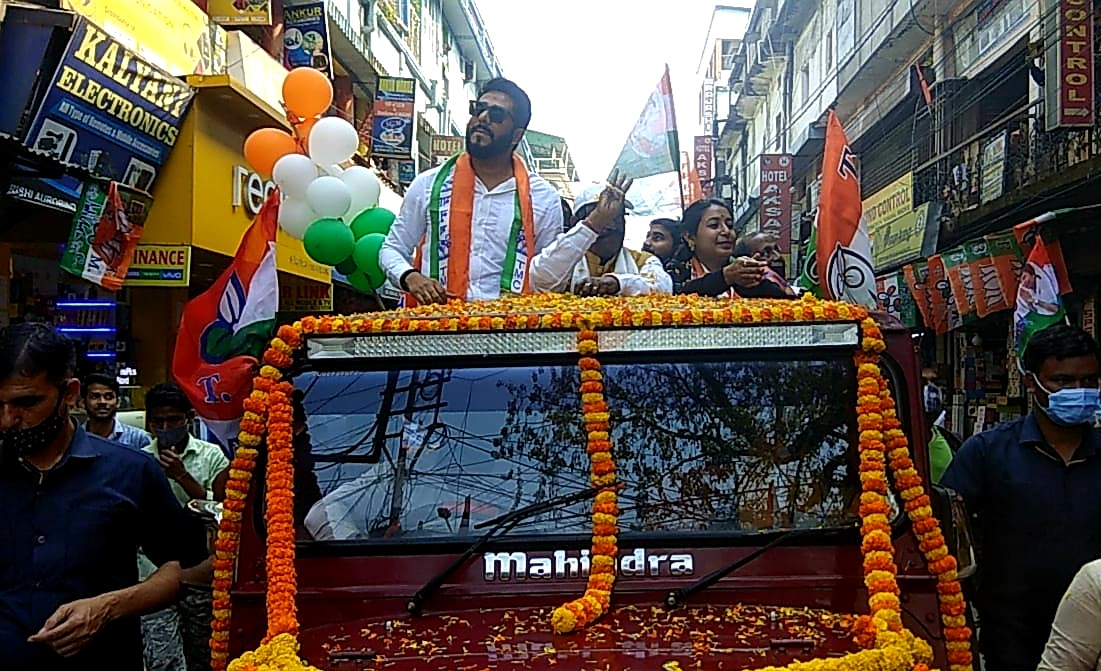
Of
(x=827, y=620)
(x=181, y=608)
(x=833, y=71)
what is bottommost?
(x=181, y=608)

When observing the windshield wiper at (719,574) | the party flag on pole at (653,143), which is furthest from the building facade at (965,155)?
the windshield wiper at (719,574)

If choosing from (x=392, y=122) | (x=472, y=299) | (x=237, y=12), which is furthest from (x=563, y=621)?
(x=392, y=122)

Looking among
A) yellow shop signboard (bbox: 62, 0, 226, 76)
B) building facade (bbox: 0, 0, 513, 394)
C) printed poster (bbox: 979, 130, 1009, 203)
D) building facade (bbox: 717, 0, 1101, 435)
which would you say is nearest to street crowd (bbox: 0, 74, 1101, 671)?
building facade (bbox: 0, 0, 513, 394)

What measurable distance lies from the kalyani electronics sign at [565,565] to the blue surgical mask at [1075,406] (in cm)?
177

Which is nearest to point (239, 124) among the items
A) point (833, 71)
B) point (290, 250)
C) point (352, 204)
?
point (290, 250)

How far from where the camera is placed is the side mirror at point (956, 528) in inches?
126

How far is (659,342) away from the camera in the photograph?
124 inches

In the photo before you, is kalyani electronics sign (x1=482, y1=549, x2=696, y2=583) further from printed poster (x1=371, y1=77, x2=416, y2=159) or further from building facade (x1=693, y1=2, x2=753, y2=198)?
Answer: building facade (x1=693, y1=2, x2=753, y2=198)

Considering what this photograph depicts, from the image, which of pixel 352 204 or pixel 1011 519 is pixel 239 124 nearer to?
pixel 352 204

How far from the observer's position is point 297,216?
4.94 metres

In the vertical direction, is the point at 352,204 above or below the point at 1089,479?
above

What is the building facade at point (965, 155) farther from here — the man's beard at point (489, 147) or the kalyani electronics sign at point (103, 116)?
the kalyani electronics sign at point (103, 116)

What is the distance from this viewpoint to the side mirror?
319 centimetres

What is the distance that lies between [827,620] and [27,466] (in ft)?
7.21
